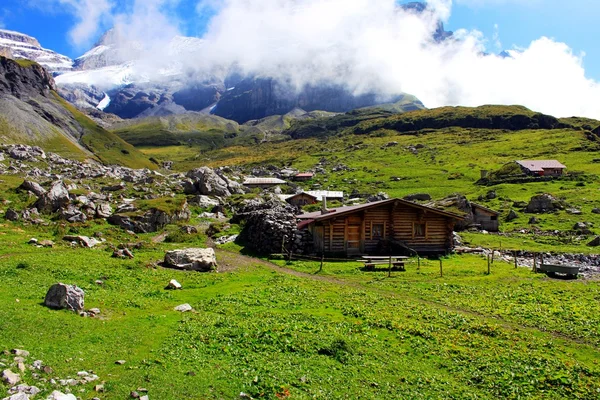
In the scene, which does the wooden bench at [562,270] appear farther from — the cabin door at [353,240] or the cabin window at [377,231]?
the cabin door at [353,240]

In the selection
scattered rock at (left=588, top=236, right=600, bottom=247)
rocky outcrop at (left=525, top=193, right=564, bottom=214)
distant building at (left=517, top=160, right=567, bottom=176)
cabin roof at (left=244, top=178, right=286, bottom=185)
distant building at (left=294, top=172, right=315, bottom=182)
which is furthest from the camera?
distant building at (left=294, top=172, right=315, bottom=182)

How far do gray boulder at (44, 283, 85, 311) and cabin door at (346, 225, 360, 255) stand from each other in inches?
1238

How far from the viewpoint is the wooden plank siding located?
156 feet

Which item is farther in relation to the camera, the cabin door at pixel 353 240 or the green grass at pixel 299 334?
the cabin door at pixel 353 240

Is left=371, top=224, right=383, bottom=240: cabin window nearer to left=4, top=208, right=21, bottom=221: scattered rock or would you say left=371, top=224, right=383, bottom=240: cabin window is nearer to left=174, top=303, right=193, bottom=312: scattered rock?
left=174, top=303, right=193, bottom=312: scattered rock

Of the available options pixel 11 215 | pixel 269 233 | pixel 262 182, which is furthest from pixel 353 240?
pixel 262 182

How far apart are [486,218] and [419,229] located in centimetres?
3082

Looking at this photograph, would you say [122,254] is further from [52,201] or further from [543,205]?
[543,205]

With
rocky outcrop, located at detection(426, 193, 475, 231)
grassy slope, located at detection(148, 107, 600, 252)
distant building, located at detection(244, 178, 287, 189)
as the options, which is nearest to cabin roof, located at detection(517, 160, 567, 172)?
grassy slope, located at detection(148, 107, 600, 252)

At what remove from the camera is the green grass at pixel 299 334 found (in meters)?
15.4

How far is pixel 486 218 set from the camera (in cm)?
7425

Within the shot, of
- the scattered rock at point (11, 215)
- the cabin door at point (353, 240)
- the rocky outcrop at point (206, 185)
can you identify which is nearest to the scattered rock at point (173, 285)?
the cabin door at point (353, 240)

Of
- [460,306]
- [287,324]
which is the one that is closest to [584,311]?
[460,306]

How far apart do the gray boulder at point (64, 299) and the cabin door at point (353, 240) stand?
31449 millimetres
